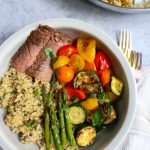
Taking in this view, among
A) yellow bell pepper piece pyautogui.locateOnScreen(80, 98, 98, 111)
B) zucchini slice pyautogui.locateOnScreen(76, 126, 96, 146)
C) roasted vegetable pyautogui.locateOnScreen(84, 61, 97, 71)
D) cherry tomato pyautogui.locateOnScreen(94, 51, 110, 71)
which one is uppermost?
cherry tomato pyautogui.locateOnScreen(94, 51, 110, 71)

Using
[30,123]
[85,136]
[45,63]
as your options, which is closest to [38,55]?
[45,63]

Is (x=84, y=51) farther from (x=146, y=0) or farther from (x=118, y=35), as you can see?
(x=146, y=0)

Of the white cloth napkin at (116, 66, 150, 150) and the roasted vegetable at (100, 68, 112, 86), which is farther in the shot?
the white cloth napkin at (116, 66, 150, 150)

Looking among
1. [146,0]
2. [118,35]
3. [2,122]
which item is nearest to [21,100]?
[2,122]

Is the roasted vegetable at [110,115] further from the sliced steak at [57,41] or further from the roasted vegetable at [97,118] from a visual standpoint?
the sliced steak at [57,41]

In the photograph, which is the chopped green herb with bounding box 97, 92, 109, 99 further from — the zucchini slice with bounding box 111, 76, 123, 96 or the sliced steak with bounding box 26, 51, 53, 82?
the sliced steak with bounding box 26, 51, 53, 82

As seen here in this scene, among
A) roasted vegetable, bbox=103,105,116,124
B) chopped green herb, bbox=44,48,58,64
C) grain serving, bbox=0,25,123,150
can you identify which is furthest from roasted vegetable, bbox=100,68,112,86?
chopped green herb, bbox=44,48,58,64
